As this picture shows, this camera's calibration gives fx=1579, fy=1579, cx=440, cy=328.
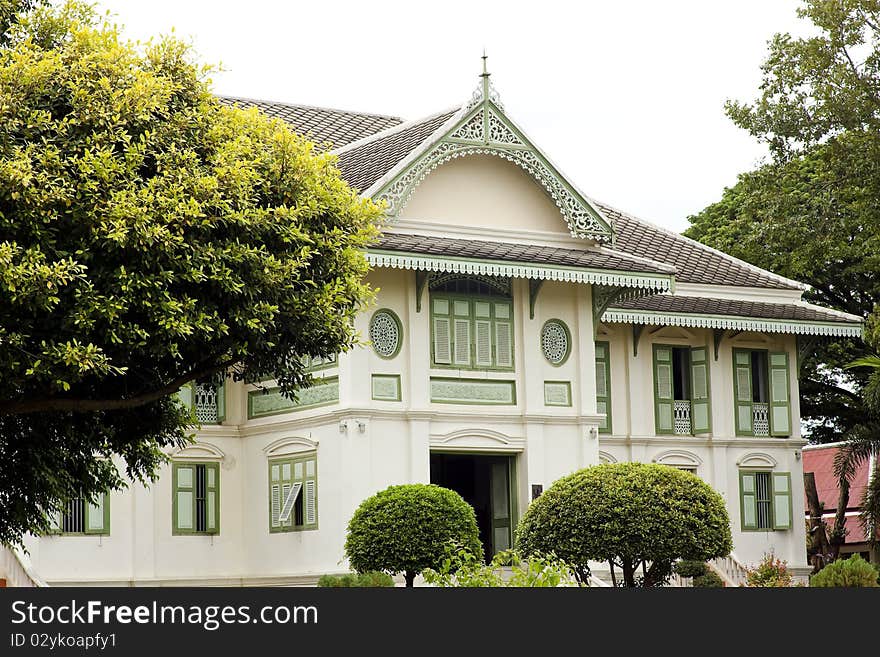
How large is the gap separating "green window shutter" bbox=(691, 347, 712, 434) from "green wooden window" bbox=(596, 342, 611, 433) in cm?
195

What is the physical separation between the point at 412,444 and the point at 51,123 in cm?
1190

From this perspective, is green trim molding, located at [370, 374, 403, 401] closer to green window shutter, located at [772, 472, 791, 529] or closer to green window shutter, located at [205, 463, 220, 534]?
green window shutter, located at [205, 463, 220, 534]

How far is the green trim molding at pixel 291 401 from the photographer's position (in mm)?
26125

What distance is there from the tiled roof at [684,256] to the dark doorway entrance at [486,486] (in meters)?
5.32

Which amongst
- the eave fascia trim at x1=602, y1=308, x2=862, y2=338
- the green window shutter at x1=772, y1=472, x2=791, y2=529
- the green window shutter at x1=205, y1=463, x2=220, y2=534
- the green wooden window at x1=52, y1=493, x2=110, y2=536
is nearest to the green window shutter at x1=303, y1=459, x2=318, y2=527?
the green window shutter at x1=205, y1=463, x2=220, y2=534

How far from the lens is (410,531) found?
76.2ft

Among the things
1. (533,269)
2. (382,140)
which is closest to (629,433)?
(533,269)

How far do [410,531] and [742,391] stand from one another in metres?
10.8

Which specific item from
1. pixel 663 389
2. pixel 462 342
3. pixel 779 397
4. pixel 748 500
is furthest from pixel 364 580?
pixel 779 397

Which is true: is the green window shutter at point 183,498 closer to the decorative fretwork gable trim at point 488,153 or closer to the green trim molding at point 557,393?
the decorative fretwork gable trim at point 488,153

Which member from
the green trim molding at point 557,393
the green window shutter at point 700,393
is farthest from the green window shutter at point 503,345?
the green window shutter at point 700,393

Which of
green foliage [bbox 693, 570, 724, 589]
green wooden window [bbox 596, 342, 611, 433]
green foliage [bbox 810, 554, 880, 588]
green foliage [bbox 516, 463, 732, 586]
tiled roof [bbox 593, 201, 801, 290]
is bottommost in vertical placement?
green foliage [bbox 693, 570, 724, 589]

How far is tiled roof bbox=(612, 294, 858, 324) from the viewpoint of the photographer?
2989 centimetres

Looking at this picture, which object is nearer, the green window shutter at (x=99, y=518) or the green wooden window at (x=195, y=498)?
the green window shutter at (x=99, y=518)
